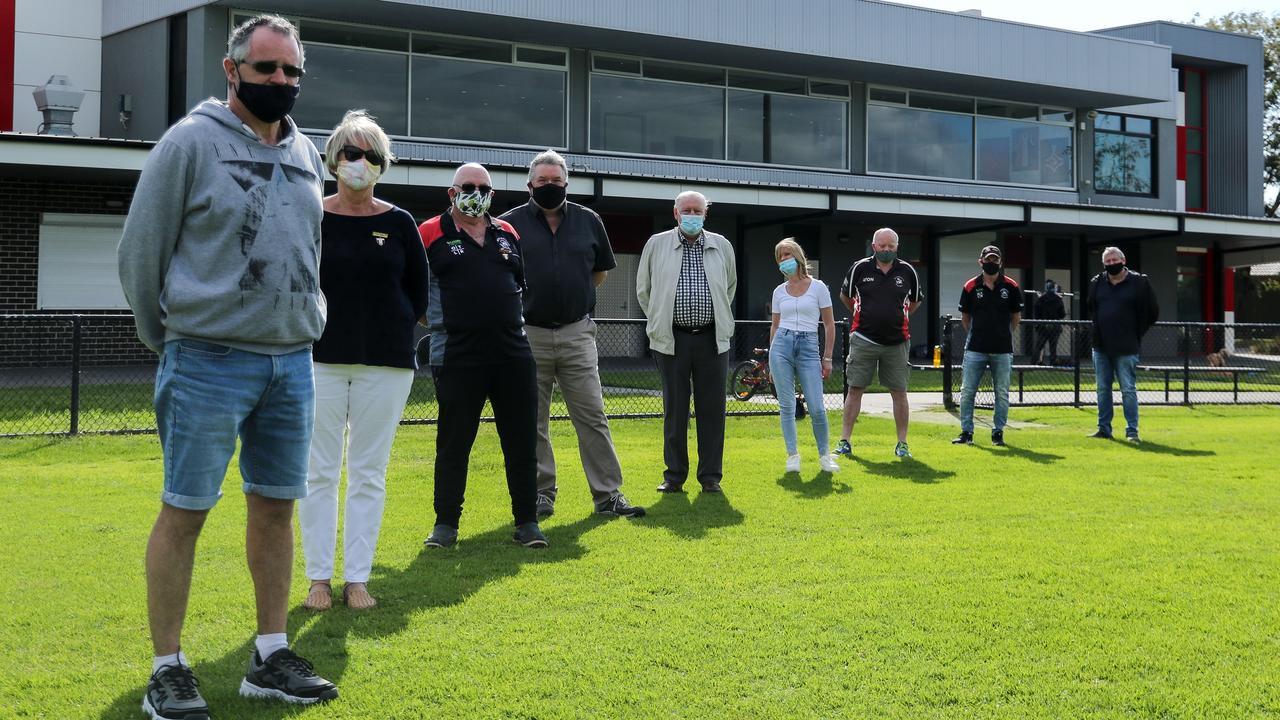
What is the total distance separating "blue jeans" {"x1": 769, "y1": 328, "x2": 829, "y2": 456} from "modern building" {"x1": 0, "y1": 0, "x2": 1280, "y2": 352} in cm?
1209

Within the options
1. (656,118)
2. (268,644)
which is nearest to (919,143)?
(656,118)

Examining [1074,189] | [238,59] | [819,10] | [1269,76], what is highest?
[1269,76]

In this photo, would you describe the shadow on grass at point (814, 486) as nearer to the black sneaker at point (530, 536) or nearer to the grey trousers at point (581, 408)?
the grey trousers at point (581, 408)

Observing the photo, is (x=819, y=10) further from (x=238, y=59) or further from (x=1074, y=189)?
(x=238, y=59)

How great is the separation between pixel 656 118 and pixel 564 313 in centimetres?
2059

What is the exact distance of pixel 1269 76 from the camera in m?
56.0

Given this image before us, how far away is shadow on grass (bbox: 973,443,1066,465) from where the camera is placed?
1035 cm

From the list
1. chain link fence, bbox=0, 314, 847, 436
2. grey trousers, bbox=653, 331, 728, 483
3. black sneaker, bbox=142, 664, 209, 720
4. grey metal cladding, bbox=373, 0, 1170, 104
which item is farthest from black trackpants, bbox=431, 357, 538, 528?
grey metal cladding, bbox=373, 0, 1170, 104

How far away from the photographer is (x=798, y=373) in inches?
376

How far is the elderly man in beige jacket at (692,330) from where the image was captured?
8305 millimetres

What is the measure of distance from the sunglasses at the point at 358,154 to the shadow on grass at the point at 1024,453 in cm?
710

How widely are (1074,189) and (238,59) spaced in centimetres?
3238

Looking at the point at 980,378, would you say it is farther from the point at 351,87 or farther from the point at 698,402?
the point at 351,87

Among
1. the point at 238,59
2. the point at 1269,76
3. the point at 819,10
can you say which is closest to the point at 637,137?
the point at 819,10
